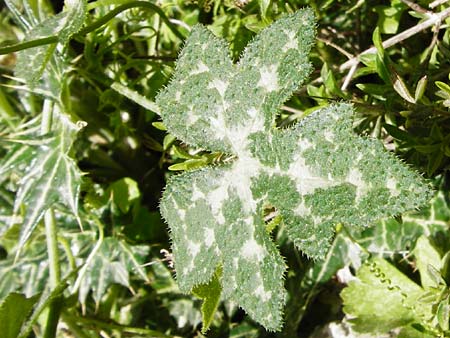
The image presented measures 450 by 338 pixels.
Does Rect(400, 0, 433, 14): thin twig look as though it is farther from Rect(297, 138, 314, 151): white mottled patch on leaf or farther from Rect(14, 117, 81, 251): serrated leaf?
Rect(14, 117, 81, 251): serrated leaf

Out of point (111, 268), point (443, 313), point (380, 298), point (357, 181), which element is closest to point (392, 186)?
point (357, 181)

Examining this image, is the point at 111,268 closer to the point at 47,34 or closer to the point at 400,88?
the point at 47,34

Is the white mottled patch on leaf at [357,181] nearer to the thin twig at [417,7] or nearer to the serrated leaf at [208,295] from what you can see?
the serrated leaf at [208,295]

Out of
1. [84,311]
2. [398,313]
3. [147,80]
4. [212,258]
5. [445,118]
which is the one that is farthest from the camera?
[84,311]

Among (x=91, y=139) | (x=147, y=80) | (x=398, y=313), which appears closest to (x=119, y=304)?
(x=91, y=139)

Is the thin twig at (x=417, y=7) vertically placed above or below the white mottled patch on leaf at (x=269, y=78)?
below

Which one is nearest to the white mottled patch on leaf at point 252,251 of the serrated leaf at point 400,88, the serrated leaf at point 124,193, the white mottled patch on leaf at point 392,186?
the white mottled patch on leaf at point 392,186

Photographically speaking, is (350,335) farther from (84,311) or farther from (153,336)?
(84,311)
